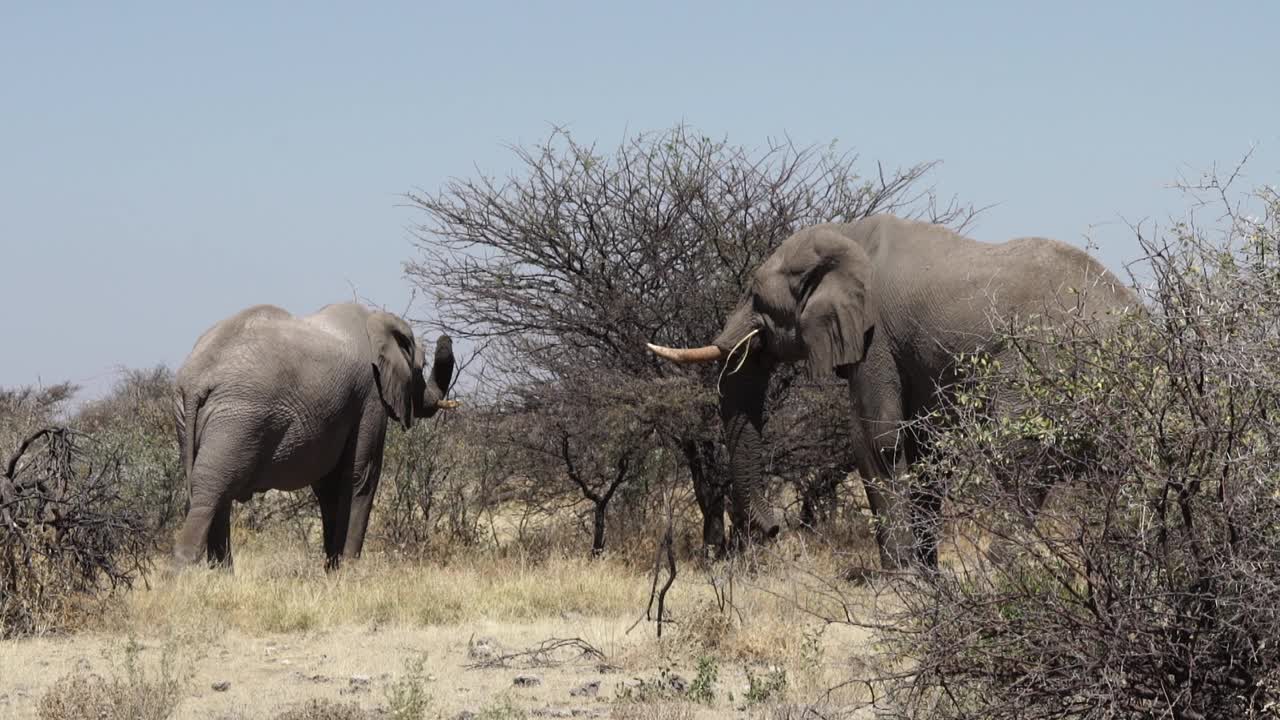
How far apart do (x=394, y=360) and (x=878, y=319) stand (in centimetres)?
398

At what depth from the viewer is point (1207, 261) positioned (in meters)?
5.82

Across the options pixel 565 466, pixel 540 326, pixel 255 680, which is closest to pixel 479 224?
pixel 540 326

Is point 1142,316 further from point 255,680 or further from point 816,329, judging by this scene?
point 816,329

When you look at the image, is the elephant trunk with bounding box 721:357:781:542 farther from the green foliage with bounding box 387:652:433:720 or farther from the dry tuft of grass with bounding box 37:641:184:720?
the dry tuft of grass with bounding box 37:641:184:720

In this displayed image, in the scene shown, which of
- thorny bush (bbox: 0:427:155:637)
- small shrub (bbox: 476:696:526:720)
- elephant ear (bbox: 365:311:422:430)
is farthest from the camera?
elephant ear (bbox: 365:311:422:430)

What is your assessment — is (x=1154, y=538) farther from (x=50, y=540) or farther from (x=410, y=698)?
(x=50, y=540)

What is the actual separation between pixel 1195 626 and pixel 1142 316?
4.22 feet

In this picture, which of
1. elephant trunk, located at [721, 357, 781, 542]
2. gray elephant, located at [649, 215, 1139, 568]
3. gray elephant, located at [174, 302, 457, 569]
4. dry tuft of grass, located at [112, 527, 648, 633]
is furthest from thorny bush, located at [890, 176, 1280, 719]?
gray elephant, located at [174, 302, 457, 569]

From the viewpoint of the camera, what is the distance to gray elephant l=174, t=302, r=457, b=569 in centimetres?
1187

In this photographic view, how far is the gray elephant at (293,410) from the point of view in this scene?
11.9m

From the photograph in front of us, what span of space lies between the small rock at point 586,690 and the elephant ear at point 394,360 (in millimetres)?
5157

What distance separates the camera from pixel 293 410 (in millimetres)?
12242

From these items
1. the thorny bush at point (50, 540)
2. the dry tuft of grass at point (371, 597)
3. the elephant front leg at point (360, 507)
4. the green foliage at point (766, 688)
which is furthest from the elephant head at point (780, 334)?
the thorny bush at point (50, 540)

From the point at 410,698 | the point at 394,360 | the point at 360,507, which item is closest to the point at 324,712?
the point at 410,698
